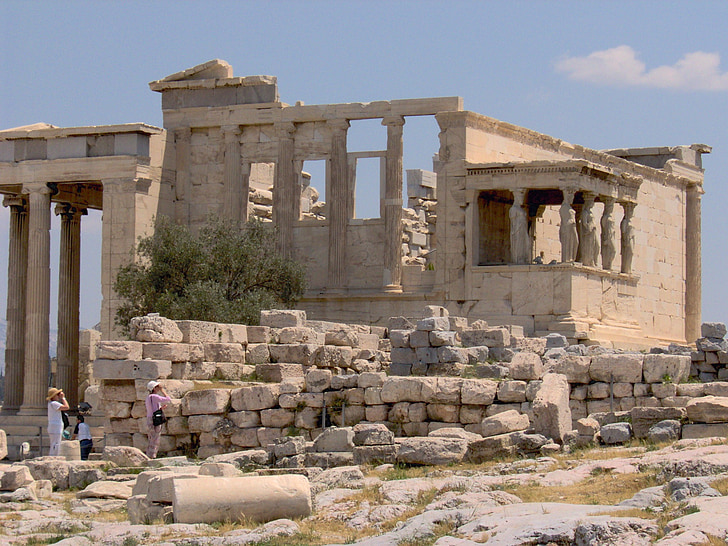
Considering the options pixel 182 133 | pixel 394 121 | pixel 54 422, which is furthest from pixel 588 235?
pixel 54 422

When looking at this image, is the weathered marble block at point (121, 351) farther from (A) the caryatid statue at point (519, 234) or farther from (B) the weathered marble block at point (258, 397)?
(A) the caryatid statue at point (519, 234)

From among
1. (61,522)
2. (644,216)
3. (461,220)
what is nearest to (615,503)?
(61,522)

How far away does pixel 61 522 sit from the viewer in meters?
12.4

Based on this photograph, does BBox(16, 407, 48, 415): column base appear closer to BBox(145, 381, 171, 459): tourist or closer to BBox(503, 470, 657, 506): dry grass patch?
BBox(145, 381, 171, 459): tourist

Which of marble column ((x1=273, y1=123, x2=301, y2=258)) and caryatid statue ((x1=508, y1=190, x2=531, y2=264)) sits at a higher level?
marble column ((x1=273, y1=123, x2=301, y2=258))

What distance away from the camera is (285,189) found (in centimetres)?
3114

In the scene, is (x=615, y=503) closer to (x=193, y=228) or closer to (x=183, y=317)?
(x=183, y=317)

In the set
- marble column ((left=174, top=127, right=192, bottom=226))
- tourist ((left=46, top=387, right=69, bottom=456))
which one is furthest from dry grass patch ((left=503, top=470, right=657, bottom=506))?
marble column ((left=174, top=127, right=192, bottom=226))

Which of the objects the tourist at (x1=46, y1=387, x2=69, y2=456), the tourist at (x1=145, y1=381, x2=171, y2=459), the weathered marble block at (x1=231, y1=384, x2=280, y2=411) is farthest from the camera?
the tourist at (x1=46, y1=387, x2=69, y2=456)

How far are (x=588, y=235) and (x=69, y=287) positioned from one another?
12.0 meters

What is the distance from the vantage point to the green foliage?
27.8 meters

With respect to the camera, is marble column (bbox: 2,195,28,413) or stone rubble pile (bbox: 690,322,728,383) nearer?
stone rubble pile (bbox: 690,322,728,383)

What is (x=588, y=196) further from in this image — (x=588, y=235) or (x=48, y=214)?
(x=48, y=214)

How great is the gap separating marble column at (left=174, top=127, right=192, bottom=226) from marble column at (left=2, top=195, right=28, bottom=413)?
3.61 m
